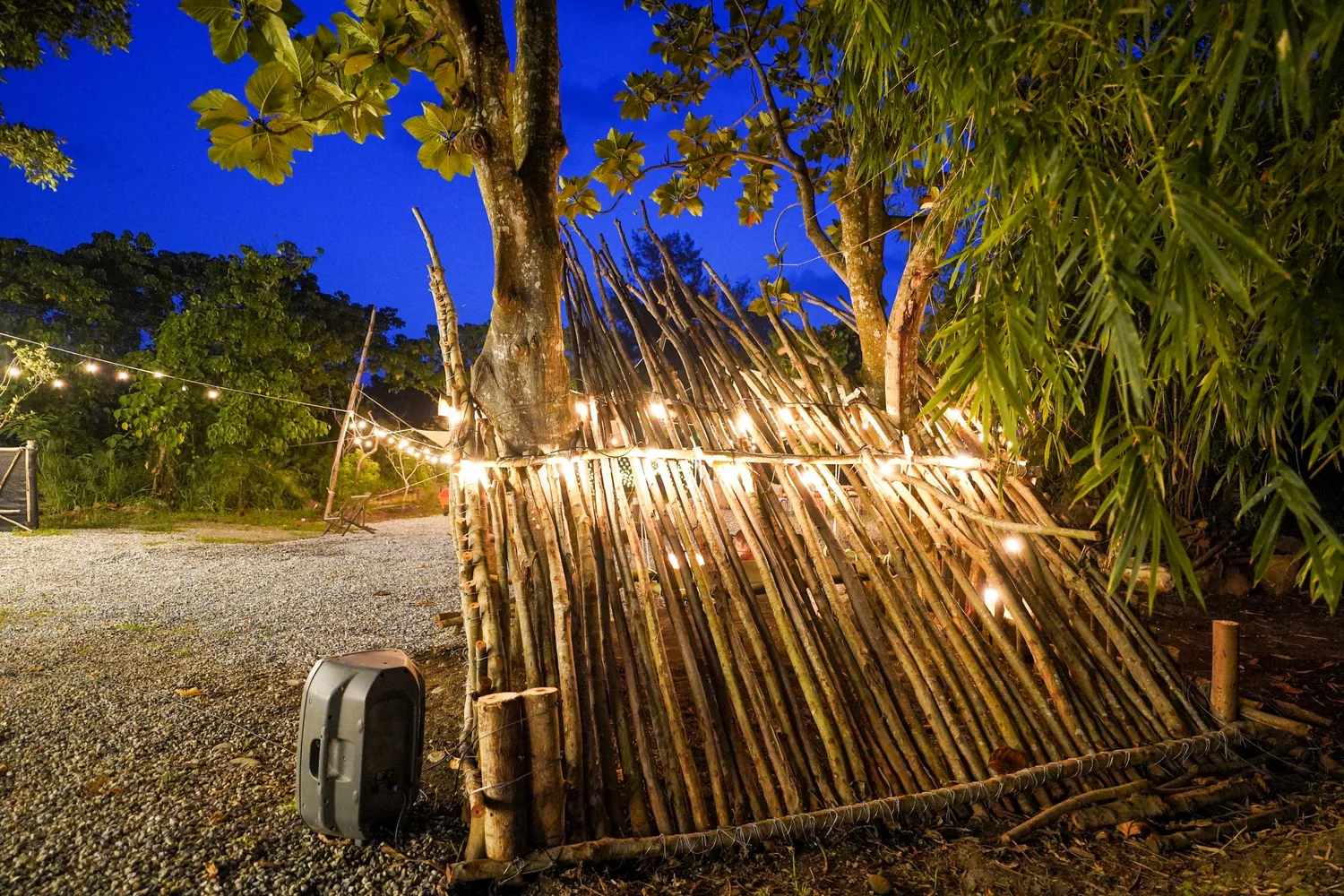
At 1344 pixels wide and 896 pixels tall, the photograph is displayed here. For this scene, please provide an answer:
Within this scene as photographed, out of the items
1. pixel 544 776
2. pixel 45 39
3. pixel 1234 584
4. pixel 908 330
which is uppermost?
pixel 45 39

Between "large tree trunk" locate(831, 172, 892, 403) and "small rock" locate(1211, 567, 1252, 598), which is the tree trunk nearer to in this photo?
"large tree trunk" locate(831, 172, 892, 403)

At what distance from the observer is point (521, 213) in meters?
2.81

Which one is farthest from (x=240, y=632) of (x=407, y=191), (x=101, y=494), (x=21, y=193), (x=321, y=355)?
(x=407, y=191)

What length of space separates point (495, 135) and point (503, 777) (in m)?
2.44

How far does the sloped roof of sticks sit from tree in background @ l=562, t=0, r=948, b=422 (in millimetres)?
590

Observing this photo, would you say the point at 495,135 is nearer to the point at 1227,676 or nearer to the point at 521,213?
the point at 521,213

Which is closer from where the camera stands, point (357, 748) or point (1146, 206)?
point (1146, 206)

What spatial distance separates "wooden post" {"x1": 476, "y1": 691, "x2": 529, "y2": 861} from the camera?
5.54 ft

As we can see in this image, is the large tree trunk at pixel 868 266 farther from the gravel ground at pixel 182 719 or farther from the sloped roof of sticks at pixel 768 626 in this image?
the gravel ground at pixel 182 719

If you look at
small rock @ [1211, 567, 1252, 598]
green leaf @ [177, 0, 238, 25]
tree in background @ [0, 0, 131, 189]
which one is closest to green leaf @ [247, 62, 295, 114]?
green leaf @ [177, 0, 238, 25]

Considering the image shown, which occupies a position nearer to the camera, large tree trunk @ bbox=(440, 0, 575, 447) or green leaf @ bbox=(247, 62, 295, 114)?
green leaf @ bbox=(247, 62, 295, 114)

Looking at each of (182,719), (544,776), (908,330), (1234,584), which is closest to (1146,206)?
(544,776)

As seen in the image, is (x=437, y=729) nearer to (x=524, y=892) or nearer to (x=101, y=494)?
(x=524, y=892)

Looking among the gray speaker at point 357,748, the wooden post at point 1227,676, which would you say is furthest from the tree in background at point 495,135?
the wooden post at point 1227,676
